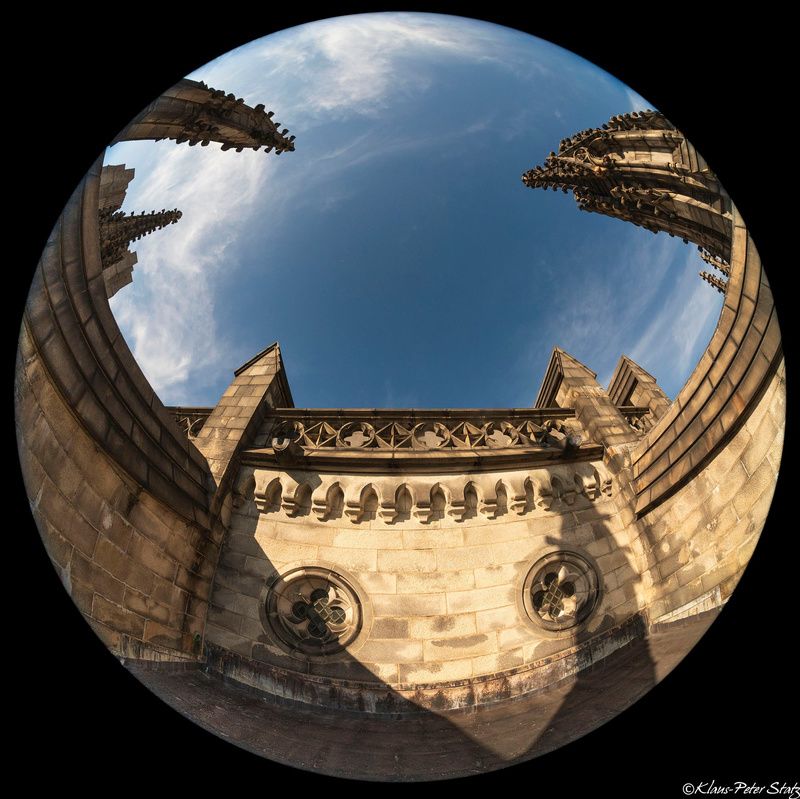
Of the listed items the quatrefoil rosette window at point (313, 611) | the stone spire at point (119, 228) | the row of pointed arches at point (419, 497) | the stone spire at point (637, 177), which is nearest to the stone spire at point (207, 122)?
the stone spire at point (119, 228)

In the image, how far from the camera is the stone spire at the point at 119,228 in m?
4.50

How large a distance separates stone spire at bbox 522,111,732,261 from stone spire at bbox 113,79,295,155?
4487 millimetres

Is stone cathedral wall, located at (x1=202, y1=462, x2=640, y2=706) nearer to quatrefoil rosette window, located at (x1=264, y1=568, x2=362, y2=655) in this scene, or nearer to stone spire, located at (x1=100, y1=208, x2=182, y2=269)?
quatrefoil rosette window, located at (x1=264, y1=568, x2=362, y2=655)

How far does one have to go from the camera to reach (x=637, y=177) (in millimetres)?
11055

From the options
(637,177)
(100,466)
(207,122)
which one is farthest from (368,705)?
(637,177)

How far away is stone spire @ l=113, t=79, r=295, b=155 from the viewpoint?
4316 mm

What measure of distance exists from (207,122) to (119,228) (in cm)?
272

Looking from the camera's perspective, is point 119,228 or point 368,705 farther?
point 119,228

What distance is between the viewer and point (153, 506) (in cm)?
414

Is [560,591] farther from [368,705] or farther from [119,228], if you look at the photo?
[119,228]

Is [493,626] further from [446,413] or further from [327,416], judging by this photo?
[327,416]

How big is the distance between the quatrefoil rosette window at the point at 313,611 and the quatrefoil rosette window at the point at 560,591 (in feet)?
7.98

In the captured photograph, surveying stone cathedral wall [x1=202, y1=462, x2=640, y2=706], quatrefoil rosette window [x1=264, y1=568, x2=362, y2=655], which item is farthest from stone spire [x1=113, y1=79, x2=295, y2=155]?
quatrefoil rosette window [x1=264, y1=568, x2=362, y2=655]

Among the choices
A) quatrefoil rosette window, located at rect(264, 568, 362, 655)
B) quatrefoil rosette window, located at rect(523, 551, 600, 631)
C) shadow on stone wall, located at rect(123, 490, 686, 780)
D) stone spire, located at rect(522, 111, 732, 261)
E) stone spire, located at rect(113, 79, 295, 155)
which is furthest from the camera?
stone spire, located at rect(522, 111, 732, 261)
